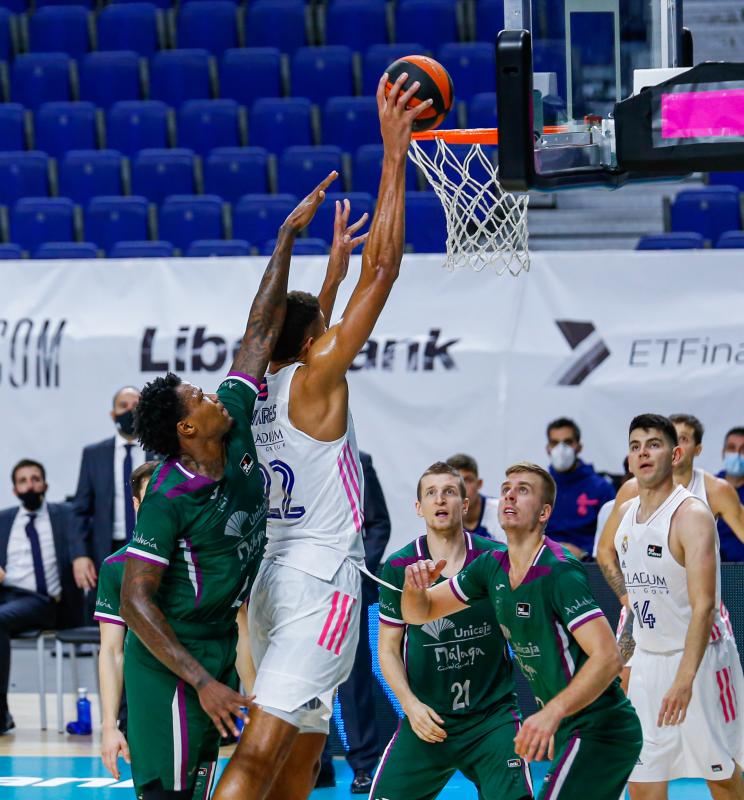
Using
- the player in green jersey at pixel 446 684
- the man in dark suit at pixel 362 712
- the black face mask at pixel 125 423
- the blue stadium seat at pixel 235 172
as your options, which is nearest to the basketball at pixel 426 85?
the player in green jersey at pixel 446 684

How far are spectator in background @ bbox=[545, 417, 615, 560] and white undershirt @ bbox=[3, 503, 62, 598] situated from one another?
11.5 ft

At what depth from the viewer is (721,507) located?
7258 mm

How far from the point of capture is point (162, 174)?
1323 centimetres

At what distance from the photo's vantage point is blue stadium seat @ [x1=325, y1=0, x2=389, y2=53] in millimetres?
14688

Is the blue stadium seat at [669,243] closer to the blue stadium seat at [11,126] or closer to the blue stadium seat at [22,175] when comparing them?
the blue stadium seat at [22,175]

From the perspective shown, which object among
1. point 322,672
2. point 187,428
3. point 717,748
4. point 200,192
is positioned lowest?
point 717,748

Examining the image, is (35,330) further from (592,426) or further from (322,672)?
(322,672)

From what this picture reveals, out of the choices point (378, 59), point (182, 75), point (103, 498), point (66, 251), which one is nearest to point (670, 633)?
point (103, 498)

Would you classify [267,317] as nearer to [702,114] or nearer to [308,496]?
[308,496]

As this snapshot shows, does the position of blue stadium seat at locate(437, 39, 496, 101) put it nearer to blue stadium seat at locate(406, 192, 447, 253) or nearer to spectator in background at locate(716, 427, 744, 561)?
blue stadium seat at locate(406, 192, 447, 253)

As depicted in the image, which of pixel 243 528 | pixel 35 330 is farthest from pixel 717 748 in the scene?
pixel 35 330

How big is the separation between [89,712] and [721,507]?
14.7ft

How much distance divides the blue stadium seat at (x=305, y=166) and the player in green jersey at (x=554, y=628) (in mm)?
7975

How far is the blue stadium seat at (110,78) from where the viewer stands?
14.5 meters
